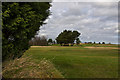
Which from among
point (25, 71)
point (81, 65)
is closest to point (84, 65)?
point (81, 65)

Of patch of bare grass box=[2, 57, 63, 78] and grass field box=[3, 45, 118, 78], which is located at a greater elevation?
patch of bare grass box=[2, 57, 63, 78]

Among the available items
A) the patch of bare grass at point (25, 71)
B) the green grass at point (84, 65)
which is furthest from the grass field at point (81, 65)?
the patch of bare grass at point (25, 71)

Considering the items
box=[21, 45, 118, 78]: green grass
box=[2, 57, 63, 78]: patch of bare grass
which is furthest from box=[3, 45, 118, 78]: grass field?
box=[2, 57, 63, 78]: patch of bare grass

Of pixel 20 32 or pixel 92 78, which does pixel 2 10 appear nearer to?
pixel 20 32

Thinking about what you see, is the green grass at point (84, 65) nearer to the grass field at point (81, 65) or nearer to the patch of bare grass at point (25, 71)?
the grass field at point (81, 65)

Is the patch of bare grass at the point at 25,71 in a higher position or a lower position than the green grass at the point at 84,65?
higher

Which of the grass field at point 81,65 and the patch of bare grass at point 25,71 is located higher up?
the patch of bare grass at point 25,71

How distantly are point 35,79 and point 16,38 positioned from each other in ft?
9.75

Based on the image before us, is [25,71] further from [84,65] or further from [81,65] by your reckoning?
[84,65]

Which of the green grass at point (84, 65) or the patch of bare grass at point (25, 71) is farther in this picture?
the green grass at point (84, 65)

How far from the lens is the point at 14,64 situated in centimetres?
630

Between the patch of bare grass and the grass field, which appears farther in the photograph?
the grass field

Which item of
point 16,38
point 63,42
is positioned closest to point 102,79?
point 16,38

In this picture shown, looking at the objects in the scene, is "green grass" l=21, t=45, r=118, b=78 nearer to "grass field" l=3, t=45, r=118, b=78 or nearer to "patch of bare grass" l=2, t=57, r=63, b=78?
"grass field" l=3, t=45, r=118, b=78
